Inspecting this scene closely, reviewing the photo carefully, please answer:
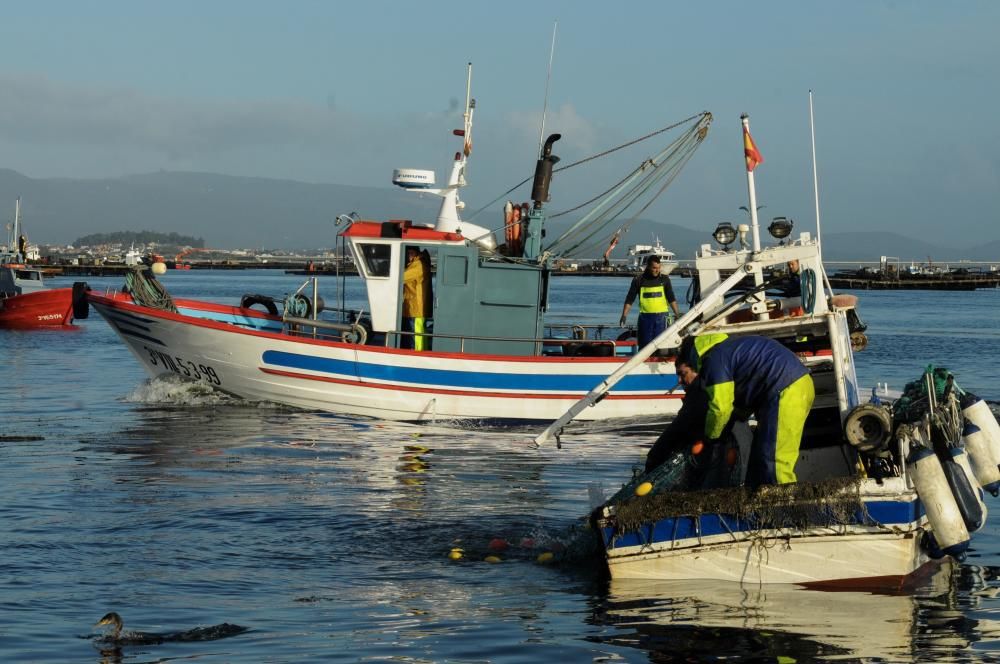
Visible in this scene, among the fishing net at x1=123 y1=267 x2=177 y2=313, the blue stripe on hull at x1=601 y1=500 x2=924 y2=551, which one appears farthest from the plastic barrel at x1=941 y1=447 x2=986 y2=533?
the fishing net at x1=123 y1=267 x2=177 y2=313

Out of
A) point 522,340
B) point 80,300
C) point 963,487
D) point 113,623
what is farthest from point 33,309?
point 963,487

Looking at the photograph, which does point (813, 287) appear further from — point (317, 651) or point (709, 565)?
point (317, 651)

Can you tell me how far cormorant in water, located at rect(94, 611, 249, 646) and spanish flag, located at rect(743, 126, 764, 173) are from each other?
5.93 metres

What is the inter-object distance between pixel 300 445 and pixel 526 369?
11.4 feet

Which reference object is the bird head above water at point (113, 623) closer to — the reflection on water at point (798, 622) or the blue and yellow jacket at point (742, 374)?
the reflection on water at point (798, 622)

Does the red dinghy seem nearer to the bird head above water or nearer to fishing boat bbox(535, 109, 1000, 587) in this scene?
fishing boat bbox(535, 109, 1000, 587)

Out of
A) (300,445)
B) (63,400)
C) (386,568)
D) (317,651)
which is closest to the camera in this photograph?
(317,651)

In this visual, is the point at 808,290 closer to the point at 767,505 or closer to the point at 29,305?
the point at 767,505

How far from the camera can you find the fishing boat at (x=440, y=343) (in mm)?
17703

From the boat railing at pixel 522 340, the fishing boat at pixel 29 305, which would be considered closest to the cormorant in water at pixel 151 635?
the boat railing at pixel 522 340

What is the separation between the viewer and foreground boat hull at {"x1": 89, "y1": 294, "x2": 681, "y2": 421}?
57.9 ft

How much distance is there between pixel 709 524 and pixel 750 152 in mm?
3596

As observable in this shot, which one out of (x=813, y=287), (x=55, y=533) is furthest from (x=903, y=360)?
(x=55, y=533)

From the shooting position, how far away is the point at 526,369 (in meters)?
17.7
